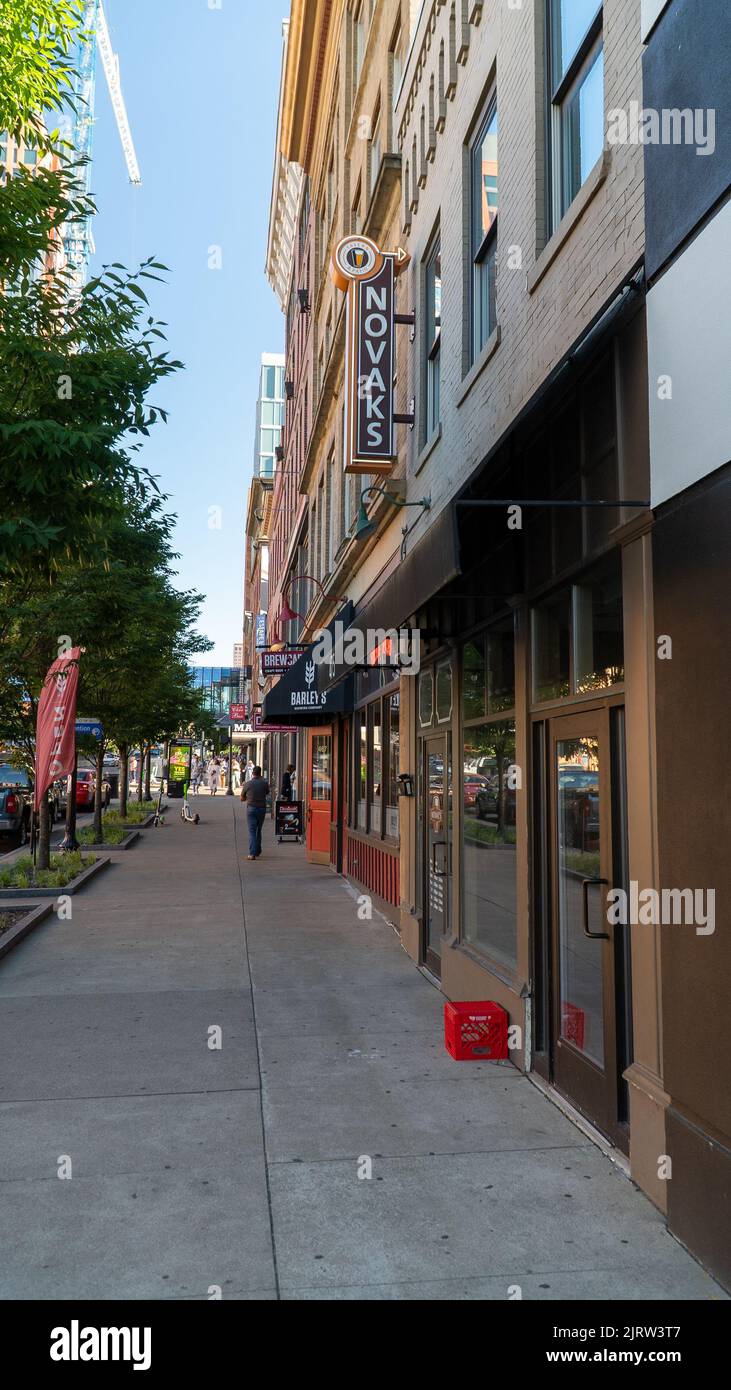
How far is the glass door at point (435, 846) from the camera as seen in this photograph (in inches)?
363

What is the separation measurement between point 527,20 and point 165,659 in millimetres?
19579

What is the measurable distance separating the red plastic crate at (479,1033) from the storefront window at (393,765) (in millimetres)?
5439

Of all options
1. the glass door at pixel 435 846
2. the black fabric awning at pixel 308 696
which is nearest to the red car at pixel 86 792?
the black fabric awning at pixel 308 696

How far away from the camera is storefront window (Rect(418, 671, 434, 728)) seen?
33.1 ft

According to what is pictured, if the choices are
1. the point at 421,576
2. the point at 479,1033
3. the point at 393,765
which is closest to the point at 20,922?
the point at 393,765

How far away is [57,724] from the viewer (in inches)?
531

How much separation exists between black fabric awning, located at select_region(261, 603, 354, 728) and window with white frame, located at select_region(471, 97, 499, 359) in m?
6.72

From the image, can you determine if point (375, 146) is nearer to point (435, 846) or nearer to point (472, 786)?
point (435, 846)

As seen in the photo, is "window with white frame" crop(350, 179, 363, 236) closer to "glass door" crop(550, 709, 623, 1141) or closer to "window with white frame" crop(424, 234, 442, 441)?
"window with white frame" crop(424, 234, 442, 441)

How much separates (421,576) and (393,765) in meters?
6.51

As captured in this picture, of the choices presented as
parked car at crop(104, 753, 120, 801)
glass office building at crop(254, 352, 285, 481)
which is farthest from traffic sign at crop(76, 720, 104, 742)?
glass office building at crop(254, 352, 285, 481)

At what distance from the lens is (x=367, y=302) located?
1104 cm
